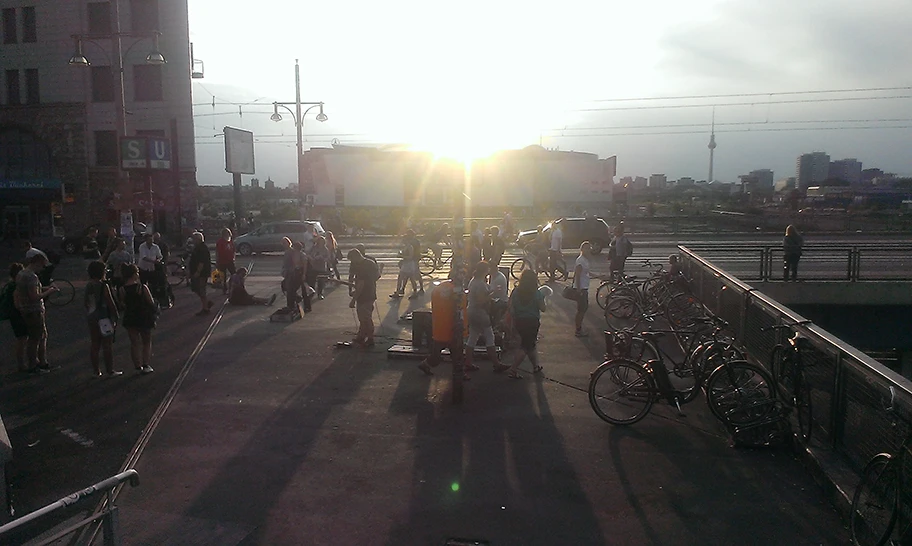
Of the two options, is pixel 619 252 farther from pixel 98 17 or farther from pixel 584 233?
pixel 98 17

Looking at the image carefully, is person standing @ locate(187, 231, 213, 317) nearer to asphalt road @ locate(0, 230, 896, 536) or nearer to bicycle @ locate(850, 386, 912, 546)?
asphalt road @ locate(0, 230, 896, 536)

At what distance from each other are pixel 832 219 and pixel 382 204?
31671 millimetres

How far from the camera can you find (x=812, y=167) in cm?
14875

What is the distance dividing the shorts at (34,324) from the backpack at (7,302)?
0.32m

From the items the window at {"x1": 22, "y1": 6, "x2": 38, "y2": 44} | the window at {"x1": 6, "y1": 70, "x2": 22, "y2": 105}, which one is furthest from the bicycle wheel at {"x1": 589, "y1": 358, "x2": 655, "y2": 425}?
the window at {"x1": 22, "y1": 6, "x2": 38, "y2": 44}

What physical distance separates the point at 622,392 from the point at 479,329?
2.55m

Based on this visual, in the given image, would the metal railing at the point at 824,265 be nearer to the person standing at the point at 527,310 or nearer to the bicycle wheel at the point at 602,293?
the bicycle wheel at the point at 602,293

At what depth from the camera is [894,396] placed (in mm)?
5375

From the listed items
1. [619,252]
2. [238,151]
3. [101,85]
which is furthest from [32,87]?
[619,252]

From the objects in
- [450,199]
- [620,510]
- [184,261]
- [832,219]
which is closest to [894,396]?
[620,510]

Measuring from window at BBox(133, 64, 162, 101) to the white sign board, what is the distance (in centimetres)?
634

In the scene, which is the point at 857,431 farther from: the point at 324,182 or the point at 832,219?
the point at 324,182

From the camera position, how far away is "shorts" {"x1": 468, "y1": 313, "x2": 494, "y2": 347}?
9891mm

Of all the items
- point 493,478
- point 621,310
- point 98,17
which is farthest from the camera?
point 98,17
